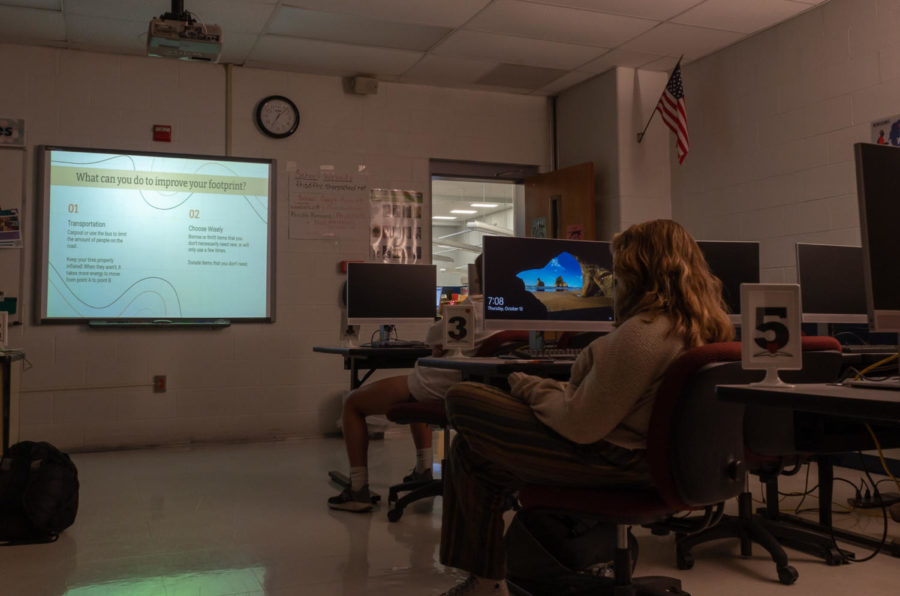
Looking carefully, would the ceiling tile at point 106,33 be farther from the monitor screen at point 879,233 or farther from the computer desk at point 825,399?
the computer desk at point 825,399

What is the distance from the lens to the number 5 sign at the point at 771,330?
4.78 feet

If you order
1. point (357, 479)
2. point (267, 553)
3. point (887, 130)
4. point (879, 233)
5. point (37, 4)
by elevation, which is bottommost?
point (267, 553)

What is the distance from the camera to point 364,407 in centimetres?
333

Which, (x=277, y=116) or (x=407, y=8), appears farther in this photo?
(x=277, y=116)

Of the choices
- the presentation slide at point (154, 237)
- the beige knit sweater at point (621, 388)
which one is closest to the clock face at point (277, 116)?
the presentation slide at point (154, 237)

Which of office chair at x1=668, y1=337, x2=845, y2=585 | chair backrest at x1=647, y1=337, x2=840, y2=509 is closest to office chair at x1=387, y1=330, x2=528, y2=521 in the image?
office chair at x1=668, y1=337, x2=845, y2=585

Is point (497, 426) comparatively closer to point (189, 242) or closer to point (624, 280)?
point (624, 280)

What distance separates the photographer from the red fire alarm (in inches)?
200

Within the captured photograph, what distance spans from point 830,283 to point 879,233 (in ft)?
8.25

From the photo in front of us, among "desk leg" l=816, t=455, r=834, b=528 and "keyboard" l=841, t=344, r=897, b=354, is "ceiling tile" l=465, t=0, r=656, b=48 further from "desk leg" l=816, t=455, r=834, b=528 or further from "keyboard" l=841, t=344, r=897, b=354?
"desk leg" l=816, t=455, r=834, b=528

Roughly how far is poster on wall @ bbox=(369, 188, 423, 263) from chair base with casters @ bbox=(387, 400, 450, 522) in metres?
2.62

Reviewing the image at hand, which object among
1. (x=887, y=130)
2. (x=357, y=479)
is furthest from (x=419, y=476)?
(x=887, y=130)

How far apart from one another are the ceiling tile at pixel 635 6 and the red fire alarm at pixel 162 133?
8.33ft

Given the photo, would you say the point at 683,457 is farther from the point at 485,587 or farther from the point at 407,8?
the point at 407,8
